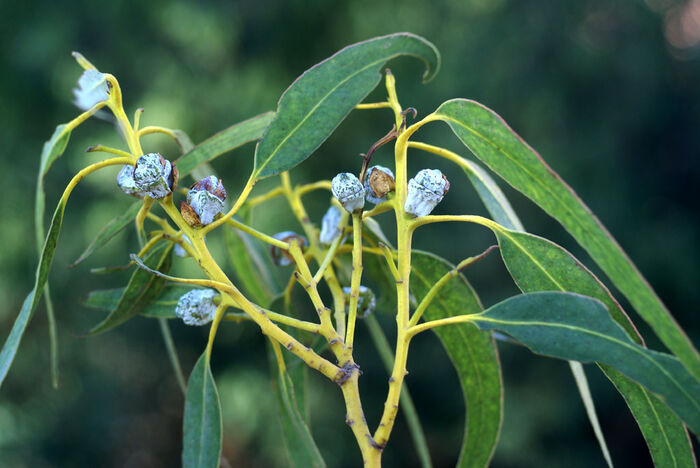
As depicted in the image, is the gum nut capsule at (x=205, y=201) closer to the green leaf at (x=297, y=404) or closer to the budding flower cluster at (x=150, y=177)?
the budding flower cluster at (x=150, y=177)

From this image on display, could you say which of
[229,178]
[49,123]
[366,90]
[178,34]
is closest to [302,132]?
[366,90]

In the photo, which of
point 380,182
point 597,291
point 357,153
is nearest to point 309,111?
point 380,182

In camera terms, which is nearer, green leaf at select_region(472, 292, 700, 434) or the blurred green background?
green leaf at select_region(472, 292, 700, 434)

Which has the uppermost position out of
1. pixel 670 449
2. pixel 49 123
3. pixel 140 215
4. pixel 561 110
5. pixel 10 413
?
pixel 49 123

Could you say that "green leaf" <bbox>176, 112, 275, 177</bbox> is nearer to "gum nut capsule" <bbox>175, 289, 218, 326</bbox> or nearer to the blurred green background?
"gum nut capsule" <bbox>175, 289, 218, 326</bbox>

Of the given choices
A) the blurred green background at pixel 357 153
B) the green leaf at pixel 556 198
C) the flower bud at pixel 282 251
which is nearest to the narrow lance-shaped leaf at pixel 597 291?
the green leaf at pixel 556 198

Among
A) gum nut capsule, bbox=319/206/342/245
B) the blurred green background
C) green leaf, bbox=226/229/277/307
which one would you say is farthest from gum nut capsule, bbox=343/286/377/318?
the blurred green background

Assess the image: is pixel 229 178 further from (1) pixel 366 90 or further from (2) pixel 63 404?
(1) pixel 366 90
